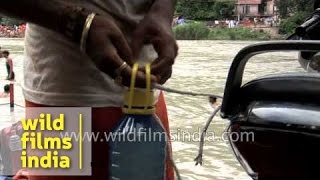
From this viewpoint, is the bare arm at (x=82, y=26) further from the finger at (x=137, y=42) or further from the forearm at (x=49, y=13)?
the finger at (x=137, y=42)

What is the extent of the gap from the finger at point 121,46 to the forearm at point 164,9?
21 cm

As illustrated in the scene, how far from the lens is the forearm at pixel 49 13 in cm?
92

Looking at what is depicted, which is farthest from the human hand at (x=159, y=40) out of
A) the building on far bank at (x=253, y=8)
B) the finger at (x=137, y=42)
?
the building on far bank at (x=253, y=8)

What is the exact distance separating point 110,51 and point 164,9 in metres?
0.28

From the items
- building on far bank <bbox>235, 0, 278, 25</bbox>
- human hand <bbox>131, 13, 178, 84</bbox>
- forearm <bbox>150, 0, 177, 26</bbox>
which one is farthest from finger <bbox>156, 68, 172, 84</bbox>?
building on far bank <bbox>235, 0, 278, 25</bbox>

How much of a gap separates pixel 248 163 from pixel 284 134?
0.27 ft

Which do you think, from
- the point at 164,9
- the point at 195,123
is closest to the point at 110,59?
the point at 164,9

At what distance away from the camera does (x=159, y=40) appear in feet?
3.43

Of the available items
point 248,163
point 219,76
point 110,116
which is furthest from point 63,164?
point 219,76

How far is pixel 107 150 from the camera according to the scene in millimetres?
1202

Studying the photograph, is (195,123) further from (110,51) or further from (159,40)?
(110,51)

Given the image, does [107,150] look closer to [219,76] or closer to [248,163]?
[248,163]

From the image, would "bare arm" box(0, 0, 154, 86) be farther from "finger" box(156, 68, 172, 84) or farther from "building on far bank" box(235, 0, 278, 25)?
"building on far bank" box(235, 0, 278, 25)

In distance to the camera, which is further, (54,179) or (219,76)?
(219,76)
